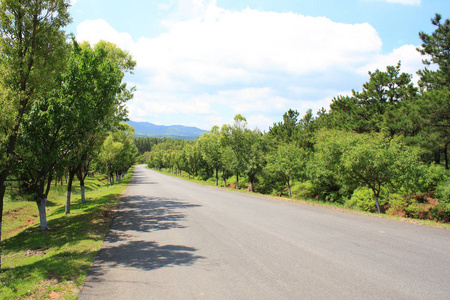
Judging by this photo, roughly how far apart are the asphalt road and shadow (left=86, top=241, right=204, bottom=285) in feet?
0.08

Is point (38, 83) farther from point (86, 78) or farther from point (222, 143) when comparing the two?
point (222, 143)

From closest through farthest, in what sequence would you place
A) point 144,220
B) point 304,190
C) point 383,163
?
1. point 144,220
2. point 383,163
3. point 304,190

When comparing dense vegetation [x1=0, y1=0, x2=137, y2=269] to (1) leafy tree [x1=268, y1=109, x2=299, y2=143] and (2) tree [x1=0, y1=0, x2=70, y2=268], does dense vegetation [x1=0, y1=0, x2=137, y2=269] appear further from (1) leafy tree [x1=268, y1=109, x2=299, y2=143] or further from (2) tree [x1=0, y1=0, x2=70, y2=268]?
(1) leafy tree [x1=268, y1=109, x2=299, y2=143]

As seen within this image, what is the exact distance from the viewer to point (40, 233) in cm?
1066

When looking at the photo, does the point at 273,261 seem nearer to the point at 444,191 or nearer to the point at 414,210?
the point at 444,191

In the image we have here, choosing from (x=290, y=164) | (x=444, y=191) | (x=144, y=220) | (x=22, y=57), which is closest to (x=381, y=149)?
(x=444, y=191)

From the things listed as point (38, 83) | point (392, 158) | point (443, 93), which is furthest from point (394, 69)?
point (38, 83)

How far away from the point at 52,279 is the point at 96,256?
140cm

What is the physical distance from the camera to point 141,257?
6523 mm

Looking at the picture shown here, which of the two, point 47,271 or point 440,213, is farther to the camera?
point 440,213

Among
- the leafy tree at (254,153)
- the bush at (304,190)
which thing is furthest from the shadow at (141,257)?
the bush at (304,190)

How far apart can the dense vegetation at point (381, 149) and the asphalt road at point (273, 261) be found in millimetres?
6559

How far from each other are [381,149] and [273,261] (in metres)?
12.9

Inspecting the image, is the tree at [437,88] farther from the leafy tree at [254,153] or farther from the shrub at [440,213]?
the leafy tree at [254,153]
